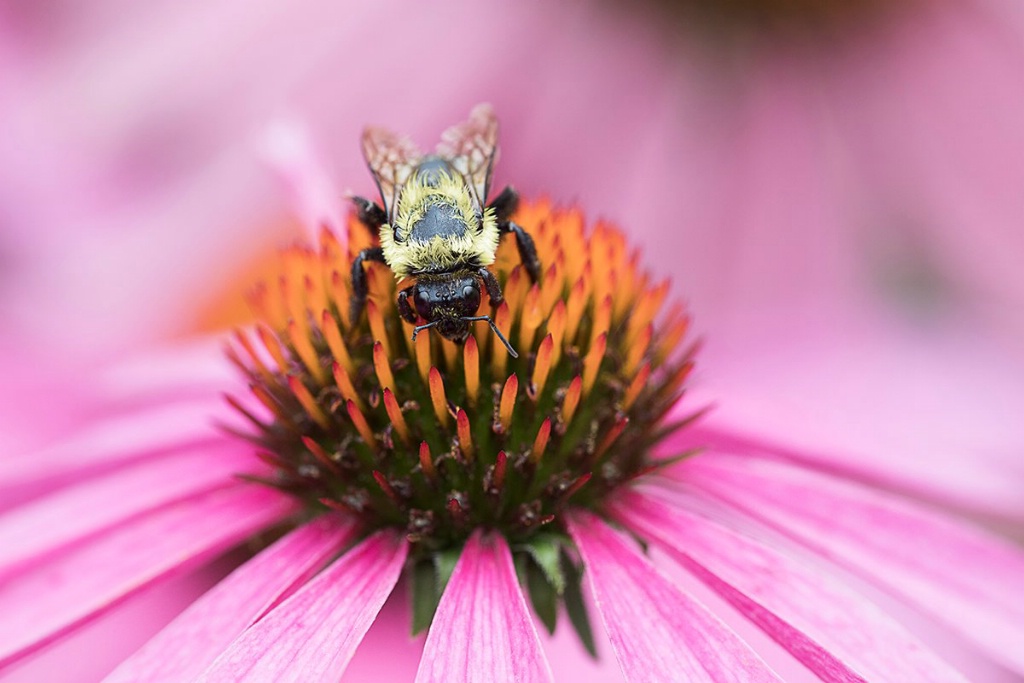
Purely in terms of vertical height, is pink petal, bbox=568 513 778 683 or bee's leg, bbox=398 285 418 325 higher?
bee's leg, bbox=398 285 418 325

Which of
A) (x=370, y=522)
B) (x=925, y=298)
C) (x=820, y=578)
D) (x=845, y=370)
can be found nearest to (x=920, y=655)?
(x=820, y=578)

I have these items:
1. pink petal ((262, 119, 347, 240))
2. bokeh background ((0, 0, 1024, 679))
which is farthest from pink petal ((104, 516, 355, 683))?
bokeh background ((0, 0, 1024, 679))

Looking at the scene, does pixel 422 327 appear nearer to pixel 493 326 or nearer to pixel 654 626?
pixel 493 326

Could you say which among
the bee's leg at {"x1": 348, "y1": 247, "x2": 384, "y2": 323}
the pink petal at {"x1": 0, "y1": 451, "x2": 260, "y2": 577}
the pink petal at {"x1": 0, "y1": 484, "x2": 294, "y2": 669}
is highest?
the bee's leg at {"x1": 348, "y1": 247, "x2": 384, "y2": 323}

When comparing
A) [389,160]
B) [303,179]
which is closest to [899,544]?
[389,160]

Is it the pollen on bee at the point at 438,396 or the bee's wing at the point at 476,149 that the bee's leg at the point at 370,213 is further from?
the pollen on bee at the point at 438,396

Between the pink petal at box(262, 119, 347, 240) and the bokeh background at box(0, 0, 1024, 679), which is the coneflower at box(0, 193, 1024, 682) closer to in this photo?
the pink petal at box(262, 119, 347, 240)
